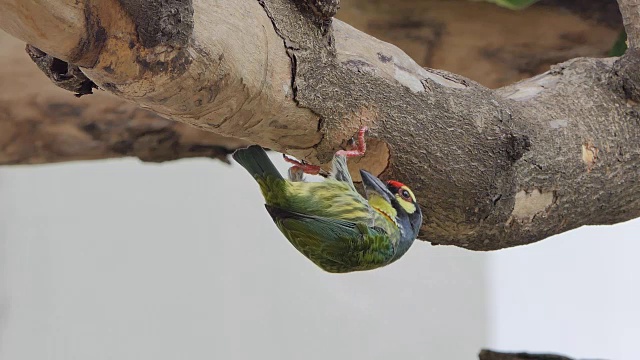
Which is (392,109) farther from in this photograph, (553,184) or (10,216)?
(10,216)

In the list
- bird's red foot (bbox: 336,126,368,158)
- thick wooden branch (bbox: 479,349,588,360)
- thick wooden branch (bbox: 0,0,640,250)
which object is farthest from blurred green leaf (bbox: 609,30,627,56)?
bird's red foot (bbox: 336,126,368,158)

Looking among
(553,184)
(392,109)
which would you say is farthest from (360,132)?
(553,184)

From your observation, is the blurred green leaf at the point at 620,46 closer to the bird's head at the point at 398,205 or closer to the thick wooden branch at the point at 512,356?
the thick wooden branch at the point at 512,356

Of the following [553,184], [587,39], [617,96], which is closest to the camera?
[553,184]

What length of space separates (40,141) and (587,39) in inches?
47.3

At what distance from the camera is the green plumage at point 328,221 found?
89cm

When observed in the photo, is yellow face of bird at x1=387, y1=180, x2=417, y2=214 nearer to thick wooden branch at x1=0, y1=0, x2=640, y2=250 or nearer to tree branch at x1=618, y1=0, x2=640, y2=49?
thick wooden branch at x1=0, y1=0, x2=640, y2=250

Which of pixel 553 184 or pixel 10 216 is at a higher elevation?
pixel 10 216

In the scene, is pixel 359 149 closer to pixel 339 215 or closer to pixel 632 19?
pixel 339 215

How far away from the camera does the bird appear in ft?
2.93

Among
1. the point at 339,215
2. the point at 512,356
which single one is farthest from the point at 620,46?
the point at 339,215

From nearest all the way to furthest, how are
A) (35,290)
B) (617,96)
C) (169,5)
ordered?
1. (169,5)
2. (617,96)
3. (35,290)

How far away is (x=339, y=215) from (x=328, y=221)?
0.06ft

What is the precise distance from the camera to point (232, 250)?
2287 millimetres
